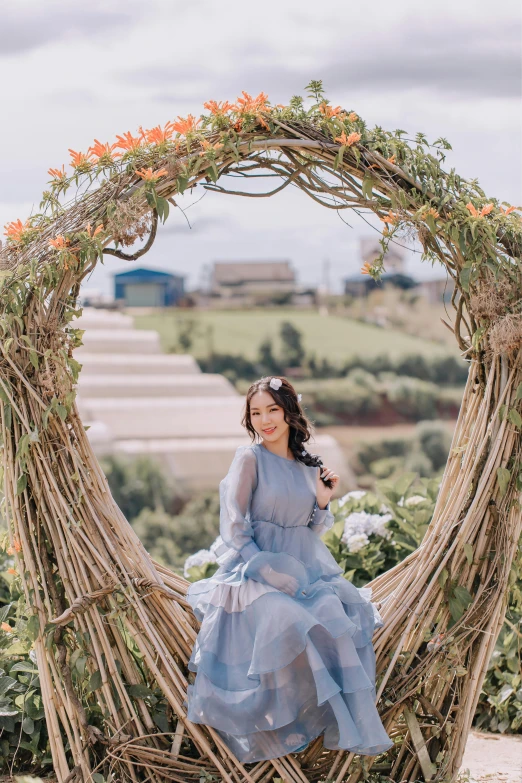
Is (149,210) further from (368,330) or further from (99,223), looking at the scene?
(368,330)

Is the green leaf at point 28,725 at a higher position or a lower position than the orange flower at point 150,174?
lower

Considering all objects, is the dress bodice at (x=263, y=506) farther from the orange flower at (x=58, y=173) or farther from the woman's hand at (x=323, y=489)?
the orange flower at (x=58, y=173)

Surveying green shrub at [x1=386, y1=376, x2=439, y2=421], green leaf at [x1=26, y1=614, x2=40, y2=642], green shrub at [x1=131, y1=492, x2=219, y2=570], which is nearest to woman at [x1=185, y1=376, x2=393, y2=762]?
green leaf at [x1=26, y1=614, x2=40, y2=642]

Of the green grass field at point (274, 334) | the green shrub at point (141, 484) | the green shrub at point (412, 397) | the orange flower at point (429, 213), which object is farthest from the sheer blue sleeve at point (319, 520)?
the green shrub at point (412, 397)

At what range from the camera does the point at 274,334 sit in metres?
25.5

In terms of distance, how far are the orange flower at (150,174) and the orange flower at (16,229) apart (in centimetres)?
39

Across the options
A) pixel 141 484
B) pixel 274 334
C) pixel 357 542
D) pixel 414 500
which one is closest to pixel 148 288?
pixel 274 334

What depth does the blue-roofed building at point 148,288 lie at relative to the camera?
26.9 metres

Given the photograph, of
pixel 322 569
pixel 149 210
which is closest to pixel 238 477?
pixel 322 569

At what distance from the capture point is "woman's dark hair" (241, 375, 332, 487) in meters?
2.66

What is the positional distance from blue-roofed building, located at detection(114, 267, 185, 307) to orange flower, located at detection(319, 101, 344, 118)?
24.4 m

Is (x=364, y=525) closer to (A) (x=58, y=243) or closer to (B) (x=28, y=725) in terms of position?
(B) (x=28, y=725)

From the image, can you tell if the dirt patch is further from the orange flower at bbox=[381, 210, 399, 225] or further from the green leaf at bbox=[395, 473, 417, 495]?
the orange flower at bbox=[381, 210, 399, 225]

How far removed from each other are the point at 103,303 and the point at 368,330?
26.9 ft
